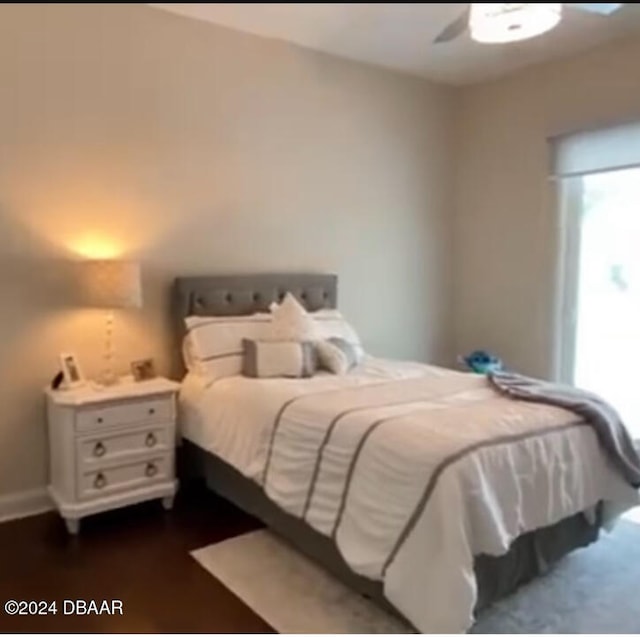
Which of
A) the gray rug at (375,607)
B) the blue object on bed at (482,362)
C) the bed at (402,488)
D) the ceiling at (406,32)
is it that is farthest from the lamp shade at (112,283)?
the blue object on bed at (482,362)

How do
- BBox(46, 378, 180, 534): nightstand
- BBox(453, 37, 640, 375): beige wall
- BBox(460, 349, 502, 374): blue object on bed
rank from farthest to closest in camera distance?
BBox(460, 349, 502, 374): blue object on bed → BBox(453, 37, 640, 375): beige wall → BBox(46, 378, 180, 534): nightstand

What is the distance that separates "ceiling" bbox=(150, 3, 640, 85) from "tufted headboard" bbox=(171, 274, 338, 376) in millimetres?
1489

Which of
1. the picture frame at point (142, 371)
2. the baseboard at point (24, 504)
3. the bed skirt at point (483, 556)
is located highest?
the picture frame at point (142, 371)

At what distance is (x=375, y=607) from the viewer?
2.44 m

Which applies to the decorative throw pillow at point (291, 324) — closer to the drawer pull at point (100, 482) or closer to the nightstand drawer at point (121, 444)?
the nightstand drawer at point (121, 444)

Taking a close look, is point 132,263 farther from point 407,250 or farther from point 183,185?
point 407,250

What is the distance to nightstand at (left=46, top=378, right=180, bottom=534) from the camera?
3.11 meters

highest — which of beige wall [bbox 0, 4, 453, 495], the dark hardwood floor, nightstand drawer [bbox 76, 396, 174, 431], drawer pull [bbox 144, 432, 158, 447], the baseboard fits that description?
beige wall [bbox 0, 4, 453, 495]

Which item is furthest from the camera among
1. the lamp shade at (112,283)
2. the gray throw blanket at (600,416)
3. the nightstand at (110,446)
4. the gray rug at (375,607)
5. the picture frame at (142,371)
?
the picture frame at (142,371)

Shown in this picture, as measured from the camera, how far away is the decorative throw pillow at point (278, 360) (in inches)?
139

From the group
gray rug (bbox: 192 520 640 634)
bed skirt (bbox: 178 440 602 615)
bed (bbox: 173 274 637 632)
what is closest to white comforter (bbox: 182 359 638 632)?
bed (bbox: 173 274 637 632)

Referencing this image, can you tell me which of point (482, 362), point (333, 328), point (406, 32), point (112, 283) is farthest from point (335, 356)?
point (406, 32)

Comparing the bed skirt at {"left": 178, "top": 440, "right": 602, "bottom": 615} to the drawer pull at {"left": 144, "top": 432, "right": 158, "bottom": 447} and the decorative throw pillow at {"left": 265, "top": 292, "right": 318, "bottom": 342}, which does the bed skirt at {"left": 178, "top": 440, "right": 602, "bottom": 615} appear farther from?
the decorative throw pillow at {"left": 265, "top": 292, "right": 318, "bottom": 342}

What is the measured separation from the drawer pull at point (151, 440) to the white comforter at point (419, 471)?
0.38m
